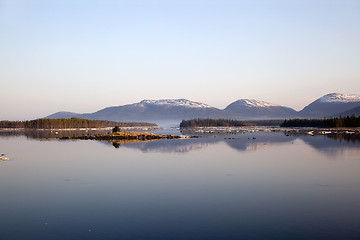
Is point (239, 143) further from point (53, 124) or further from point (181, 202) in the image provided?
point (53, 124)

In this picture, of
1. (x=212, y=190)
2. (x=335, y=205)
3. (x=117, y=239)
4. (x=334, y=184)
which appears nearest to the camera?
(x=117, y=239)

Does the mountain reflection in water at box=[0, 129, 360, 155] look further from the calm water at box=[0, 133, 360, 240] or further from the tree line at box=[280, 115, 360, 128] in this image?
the tree line at box=[280, 115, 360, 128]

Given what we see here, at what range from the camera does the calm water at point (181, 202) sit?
14.0 meters

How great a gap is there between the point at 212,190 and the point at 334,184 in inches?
344

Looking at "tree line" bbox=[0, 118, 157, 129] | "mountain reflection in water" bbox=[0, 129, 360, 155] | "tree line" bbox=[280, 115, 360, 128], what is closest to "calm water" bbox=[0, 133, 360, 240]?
"mountain reflection in water" bbox=[0, 129, 360, 155]

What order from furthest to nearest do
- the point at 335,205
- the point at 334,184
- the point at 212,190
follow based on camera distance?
the point at 334,184, the point at 212,190, the point at 335,205

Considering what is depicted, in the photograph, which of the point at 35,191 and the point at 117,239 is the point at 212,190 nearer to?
the point at 117,239

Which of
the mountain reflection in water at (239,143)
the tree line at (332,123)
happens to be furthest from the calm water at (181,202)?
the tree line at (332,123)

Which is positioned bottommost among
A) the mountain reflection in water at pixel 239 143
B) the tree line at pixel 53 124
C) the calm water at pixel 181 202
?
the calm water at pixel 181 202

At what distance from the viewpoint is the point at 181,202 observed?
60.1 ft

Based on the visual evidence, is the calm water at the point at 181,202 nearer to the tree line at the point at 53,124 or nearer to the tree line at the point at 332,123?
the tree line at the point at 332,123

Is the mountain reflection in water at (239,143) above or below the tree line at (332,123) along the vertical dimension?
below

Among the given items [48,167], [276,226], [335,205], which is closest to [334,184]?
[335,205]

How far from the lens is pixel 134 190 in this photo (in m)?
21.2
